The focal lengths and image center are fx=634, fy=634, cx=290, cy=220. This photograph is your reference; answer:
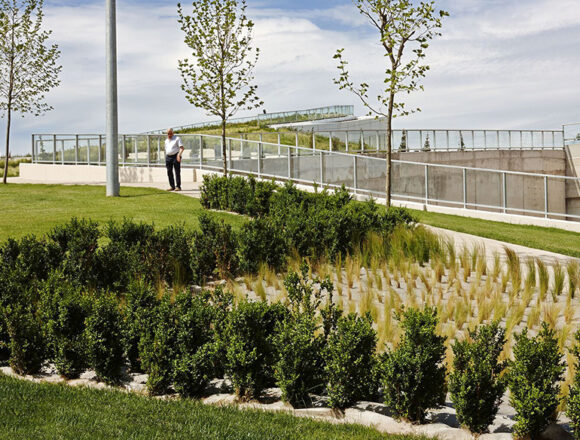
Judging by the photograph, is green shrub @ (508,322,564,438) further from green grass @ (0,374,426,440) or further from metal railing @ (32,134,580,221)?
metal railing @ (32,134,580,221)

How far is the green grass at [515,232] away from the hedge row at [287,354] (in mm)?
9015

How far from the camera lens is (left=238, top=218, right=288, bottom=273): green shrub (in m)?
9.23

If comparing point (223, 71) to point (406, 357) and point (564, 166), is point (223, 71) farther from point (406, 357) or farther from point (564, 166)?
point (564, 166)

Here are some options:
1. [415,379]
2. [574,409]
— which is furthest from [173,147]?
[574,409]

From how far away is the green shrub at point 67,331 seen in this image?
19.2 ft

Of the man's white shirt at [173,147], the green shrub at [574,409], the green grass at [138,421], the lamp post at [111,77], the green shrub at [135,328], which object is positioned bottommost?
the green grass at [138,421]

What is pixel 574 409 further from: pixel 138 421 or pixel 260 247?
pixel 260 247

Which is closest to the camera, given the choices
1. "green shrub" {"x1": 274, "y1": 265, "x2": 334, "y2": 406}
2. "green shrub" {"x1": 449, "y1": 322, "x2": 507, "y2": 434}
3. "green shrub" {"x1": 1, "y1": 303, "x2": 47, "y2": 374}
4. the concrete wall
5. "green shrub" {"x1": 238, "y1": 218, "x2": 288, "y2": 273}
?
"green shrub" {"x1": 449, "y1": 322, "x2": 507, "y2": 434}

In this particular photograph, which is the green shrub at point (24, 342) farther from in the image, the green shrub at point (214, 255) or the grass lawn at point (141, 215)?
the grass lawn at point (141, 215)

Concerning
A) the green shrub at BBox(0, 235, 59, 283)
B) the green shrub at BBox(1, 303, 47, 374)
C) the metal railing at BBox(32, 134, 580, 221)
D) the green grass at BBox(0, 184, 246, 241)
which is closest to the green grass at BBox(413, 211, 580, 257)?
the metal railing at BBox(32, 134, 580, 221)

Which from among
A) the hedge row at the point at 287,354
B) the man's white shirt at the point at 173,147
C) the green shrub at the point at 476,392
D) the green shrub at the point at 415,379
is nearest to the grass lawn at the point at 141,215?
the man's white shirt at the point at 173,147

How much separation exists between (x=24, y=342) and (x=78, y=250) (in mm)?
2589

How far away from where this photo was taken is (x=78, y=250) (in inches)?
338

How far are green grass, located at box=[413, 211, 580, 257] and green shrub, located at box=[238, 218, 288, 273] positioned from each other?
5.74 metres
